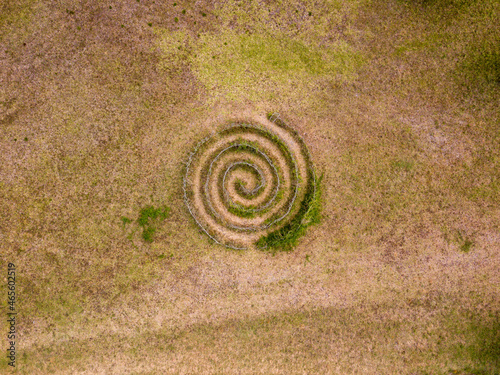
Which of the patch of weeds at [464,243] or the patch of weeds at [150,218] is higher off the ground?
the patch of weeds at [150,218]

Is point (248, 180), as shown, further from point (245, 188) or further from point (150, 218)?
point (150, 218)

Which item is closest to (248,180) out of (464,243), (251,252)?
(251,252)

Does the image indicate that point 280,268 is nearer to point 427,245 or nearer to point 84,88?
point 427,245

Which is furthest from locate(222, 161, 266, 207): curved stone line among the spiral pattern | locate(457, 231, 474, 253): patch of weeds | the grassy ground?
locate(457, 231, 474, 253): patch of weeds

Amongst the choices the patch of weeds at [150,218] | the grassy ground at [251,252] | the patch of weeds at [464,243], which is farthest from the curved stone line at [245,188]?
the patch of weeds at [464,243]

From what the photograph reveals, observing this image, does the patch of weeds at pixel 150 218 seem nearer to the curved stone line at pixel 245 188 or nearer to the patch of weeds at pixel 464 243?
the curved stone line at pixel 245 188

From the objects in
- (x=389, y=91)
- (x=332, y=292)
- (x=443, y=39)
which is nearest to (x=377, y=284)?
(x=332, y=292)

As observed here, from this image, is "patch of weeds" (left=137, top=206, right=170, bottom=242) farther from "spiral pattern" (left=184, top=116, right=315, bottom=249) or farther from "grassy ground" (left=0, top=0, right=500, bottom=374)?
"spiral pattern" (left=184, top=116, right=315, bottom=249)
